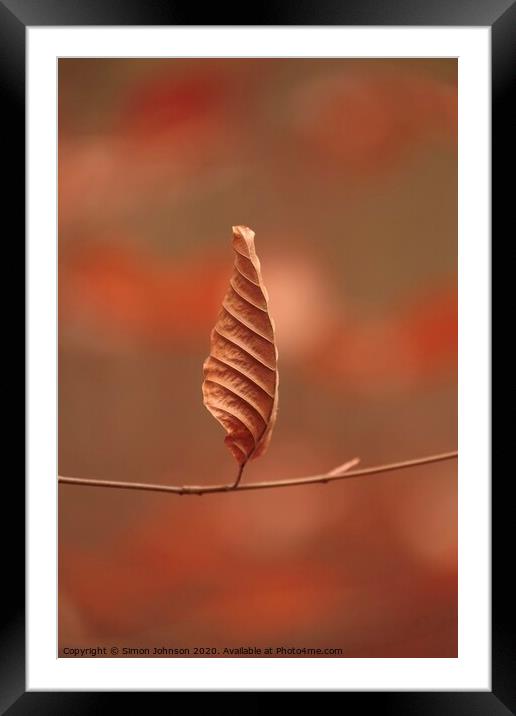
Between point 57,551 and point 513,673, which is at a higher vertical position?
point 57,551

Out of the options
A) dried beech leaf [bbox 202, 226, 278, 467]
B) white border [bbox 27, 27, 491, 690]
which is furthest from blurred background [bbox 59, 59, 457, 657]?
dried beech leaf [bbox 202, 226, 278, 467]

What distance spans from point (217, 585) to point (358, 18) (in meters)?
0.55

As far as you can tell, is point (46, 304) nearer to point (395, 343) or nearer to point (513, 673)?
point (395, 343)

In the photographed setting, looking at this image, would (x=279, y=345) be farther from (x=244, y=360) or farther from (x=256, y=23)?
(x=256, y=23)

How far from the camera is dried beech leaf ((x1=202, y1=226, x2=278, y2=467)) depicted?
583mm

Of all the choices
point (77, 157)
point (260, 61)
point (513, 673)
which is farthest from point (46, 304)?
point (513, 673)

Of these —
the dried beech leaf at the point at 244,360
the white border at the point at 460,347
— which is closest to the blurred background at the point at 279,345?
the white border at the point at 460,347

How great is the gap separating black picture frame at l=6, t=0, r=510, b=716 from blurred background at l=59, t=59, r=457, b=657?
0.04m

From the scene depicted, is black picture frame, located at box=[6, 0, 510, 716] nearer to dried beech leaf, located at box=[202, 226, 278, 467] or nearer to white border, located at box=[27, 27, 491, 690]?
white border, located at box=[27, 27, 491, 690]

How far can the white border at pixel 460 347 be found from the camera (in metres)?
0.70

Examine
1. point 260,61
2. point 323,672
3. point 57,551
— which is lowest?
point 323,672

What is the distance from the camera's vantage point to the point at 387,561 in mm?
737

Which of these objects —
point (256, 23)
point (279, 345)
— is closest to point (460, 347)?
point (279, 345)

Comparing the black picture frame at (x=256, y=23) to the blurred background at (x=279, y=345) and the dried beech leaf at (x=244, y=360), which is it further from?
the dried beech leaf at (x=244, y=360)
